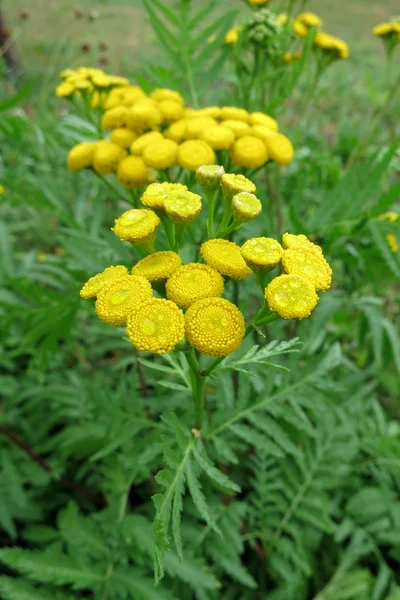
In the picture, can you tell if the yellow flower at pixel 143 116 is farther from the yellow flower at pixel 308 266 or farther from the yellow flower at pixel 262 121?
the yellow flower at pixel 308 266

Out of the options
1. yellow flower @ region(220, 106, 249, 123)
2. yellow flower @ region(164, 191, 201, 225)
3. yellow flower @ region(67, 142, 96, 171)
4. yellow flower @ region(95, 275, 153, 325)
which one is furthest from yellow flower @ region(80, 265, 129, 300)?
yellow flower @ region(220, 106, 249, 123)

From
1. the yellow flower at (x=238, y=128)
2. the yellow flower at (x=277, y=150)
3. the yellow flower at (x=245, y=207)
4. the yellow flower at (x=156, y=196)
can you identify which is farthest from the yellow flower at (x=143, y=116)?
the yellow flower at (x=245, y=207)

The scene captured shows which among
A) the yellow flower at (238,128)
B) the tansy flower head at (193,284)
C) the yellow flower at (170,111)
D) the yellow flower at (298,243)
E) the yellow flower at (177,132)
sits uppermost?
the yellow flower at (238,128)

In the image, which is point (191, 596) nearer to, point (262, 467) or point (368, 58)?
point (262, 467)

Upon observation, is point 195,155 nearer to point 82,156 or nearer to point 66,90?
point 82,156

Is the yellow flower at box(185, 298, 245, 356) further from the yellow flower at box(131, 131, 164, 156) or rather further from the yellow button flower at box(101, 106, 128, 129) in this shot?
the yellow button flower at box(101, 106, 128, 129)

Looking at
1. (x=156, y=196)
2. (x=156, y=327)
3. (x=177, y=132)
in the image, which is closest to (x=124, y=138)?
(x=177, y=132)
